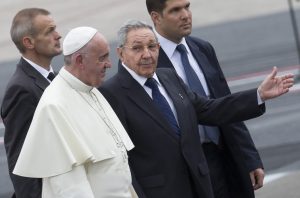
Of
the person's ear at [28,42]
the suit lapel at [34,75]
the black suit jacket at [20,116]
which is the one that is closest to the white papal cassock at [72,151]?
the black suit jacket at [20,116]

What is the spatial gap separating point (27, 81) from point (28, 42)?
321 millimetres

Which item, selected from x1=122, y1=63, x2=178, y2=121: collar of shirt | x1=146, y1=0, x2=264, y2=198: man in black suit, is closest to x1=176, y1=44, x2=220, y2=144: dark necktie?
x1=146, y1=0, x2=264, y2=198: man in black suit

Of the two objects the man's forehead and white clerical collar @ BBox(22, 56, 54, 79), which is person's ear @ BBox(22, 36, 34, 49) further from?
the man's forehead

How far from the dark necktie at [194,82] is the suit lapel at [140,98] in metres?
0.67

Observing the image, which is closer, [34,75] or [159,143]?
[159,143]

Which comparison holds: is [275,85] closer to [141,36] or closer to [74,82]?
[141,36]

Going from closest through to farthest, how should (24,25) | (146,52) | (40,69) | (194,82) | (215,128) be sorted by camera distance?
(146,52) < (40,69) < (24,25) < (194,82) < (215,128)

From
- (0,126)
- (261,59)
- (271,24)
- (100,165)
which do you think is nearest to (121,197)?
(100,165)

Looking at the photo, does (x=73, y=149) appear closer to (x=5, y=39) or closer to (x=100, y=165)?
(x=100, y=165)

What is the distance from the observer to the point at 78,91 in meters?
5.06

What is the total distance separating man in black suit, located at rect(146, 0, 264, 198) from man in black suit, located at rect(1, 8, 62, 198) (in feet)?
2.51

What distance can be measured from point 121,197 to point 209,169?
145 cm

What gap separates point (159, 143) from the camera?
18.2 ft

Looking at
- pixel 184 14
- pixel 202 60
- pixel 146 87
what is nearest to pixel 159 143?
pixel 146 87
